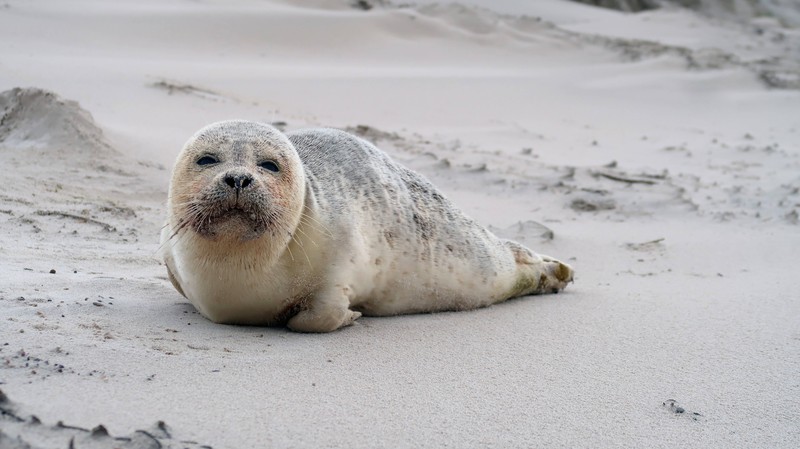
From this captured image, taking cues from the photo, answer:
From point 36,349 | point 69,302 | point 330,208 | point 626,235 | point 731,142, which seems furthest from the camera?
point 731,142

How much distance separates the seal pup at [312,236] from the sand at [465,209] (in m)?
0.12

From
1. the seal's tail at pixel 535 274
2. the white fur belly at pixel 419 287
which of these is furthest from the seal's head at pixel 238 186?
the seal's tail at pixel 535 274

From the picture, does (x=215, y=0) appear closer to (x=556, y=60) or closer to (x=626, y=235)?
(x=556, y=60)

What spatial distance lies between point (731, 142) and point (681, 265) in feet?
17.0

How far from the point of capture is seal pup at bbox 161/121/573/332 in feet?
10.00

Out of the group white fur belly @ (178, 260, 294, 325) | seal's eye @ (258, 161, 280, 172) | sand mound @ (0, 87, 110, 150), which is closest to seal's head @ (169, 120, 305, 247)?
seal's eye @ (258, 161, 280, 172)

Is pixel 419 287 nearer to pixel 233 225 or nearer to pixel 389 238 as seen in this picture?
pixel 389 238

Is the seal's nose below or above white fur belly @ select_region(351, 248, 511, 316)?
above

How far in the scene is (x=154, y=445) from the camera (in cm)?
198

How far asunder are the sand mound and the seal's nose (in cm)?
331

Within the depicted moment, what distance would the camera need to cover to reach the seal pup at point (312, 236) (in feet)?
10.00

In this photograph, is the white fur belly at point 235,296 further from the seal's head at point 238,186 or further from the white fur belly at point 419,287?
the white fur belly at point 419,287

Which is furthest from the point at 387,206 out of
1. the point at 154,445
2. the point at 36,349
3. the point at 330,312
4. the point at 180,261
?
the point at 154,445

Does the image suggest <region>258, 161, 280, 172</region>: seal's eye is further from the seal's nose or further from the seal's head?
the seal's nose
